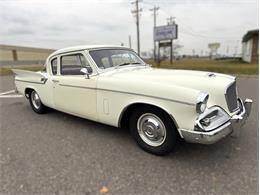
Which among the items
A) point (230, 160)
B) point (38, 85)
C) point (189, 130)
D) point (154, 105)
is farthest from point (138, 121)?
point (38, 85)

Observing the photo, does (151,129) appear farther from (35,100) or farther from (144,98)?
(35,100)

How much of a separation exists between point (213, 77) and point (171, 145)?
1.35 metres

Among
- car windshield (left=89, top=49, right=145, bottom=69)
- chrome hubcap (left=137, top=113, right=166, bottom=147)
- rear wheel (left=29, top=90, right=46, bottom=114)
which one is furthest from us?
rear wheel (left=29, top=90, right=46, bottom=114)

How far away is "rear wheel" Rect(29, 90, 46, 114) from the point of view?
16.5 feet

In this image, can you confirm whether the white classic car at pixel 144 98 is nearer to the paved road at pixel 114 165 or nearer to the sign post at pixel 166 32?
the paved road at pixel 114 165

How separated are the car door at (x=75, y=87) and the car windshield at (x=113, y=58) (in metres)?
0.21

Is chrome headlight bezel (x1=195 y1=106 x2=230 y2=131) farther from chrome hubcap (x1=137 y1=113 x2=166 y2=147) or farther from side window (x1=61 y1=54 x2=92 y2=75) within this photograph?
side window (x1=61 y1=54 x2=92 y2=75)

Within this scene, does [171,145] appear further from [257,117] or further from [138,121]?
[257,117]

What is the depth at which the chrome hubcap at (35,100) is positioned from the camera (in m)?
5.05

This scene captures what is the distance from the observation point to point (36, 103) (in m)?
5.18

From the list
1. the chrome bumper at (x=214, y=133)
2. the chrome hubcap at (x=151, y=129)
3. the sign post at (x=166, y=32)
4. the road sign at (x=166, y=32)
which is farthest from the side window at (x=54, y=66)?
the road sign at (x=166, y=32)

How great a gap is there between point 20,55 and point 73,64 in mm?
53108

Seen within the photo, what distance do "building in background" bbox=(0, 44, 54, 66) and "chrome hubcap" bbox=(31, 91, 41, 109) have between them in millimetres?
37699

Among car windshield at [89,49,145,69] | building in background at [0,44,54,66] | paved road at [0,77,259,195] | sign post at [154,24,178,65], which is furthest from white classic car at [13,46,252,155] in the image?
building in background at [0,44,54,66]
